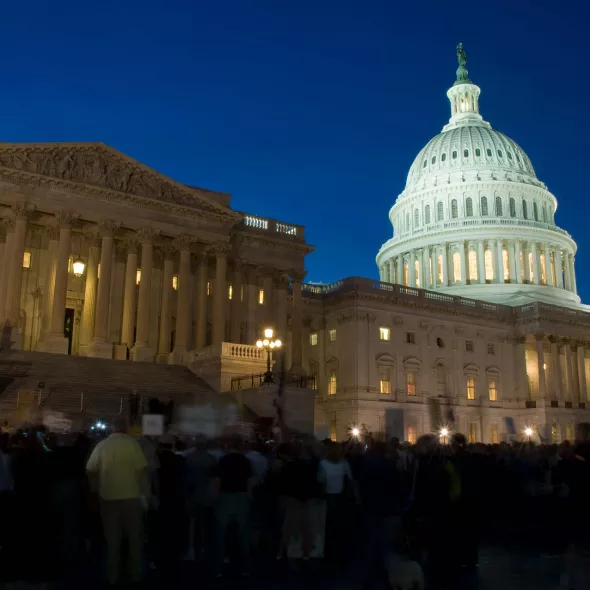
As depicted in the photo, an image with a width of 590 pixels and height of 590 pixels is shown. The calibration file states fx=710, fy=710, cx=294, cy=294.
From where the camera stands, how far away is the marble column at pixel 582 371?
76.1 metres

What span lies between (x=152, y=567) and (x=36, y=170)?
33059mm

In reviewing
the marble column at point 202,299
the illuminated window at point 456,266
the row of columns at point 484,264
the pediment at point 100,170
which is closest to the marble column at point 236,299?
the marble column at point 202,299

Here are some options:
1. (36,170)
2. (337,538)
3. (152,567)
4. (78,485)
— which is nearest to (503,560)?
(337,538)

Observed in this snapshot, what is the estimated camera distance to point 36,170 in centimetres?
4097

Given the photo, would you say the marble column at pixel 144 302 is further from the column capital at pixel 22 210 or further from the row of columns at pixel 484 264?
the row of columns at pixel 484 264

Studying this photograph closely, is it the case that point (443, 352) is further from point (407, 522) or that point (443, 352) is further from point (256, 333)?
point (407, 522)

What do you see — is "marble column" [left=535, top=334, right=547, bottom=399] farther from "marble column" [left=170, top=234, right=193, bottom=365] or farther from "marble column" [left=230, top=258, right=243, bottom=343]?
"marble column" [left=170, top=234, right=193, bottom=365]

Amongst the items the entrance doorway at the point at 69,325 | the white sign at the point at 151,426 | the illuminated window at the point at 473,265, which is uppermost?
the illuminated window at the point at 473,265

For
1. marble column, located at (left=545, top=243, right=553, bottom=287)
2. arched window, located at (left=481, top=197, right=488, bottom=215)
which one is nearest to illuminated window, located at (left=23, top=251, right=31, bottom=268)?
arched window, located at (left=481, top=197, right=488, bottom=215)

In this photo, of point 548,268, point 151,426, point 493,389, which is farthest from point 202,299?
point 548,268

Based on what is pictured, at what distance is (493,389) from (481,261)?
1102 inches

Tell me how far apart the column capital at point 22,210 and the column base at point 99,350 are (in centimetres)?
816

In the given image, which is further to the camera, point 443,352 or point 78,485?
point 443,352

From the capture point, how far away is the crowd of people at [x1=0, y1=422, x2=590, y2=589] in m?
10.8
